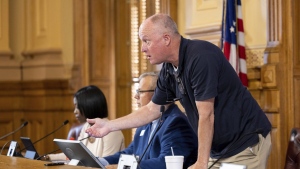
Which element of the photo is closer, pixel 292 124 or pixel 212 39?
pixel 292 124

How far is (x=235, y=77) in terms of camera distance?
3406mm

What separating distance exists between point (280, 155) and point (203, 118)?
7.76ft

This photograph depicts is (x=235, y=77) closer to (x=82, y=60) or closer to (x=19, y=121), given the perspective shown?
(x=82, y=60)

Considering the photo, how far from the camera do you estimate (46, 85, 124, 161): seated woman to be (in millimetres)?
4970

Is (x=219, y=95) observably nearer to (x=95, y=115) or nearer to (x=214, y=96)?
(x=214, y=96)

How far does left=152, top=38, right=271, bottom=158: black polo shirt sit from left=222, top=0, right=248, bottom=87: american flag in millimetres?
2051

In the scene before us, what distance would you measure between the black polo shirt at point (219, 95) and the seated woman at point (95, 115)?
1555 millimetres

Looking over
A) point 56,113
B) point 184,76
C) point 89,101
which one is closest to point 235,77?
point 184,76

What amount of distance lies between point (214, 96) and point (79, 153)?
0.95m

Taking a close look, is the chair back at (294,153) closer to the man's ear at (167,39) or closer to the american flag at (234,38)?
the man's ear at (167,39)

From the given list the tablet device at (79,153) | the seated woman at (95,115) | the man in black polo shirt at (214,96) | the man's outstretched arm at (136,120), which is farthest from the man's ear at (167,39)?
the seated woman at (95,115)

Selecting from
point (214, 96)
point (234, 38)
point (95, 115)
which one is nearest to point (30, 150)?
point (95, 115)

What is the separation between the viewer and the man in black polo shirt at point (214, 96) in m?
3.25

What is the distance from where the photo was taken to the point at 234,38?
219 inches
